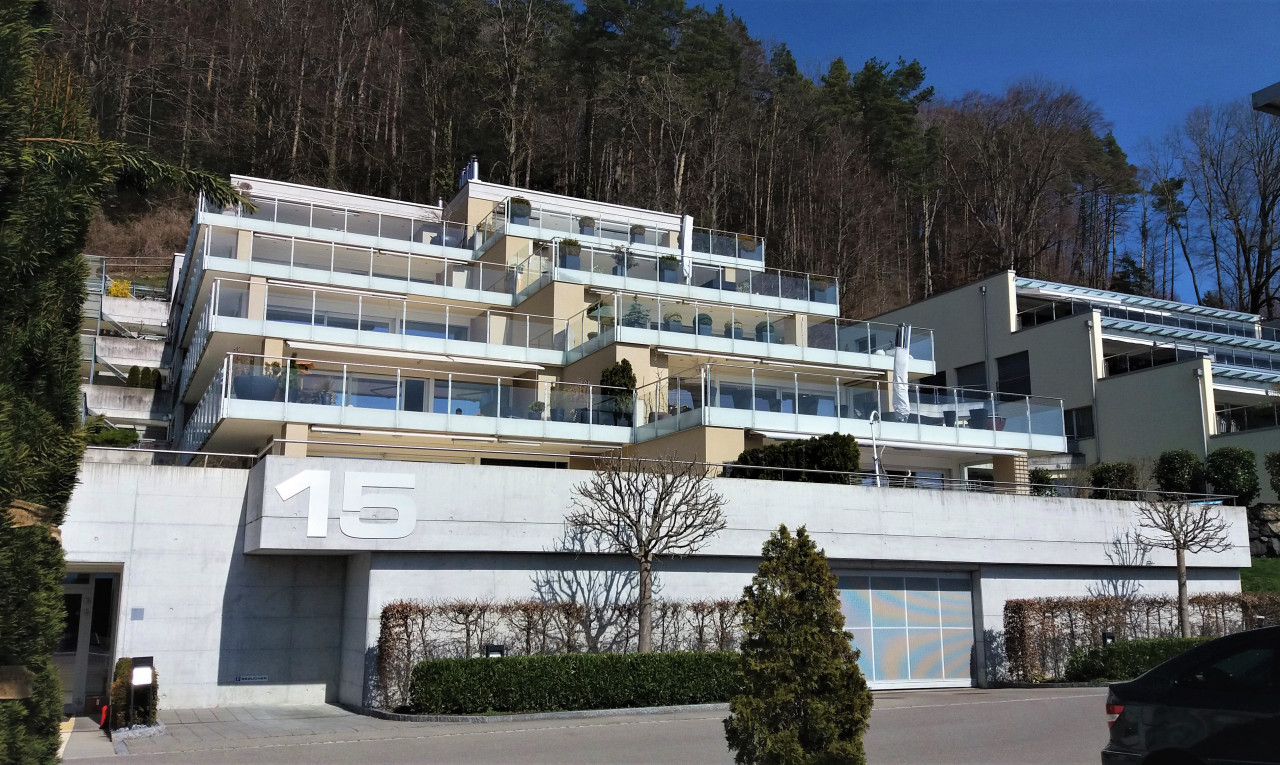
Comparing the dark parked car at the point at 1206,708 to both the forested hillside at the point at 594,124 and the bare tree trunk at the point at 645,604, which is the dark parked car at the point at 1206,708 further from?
the forested hillside at the point at 594,124

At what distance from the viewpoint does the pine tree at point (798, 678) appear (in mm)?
8734

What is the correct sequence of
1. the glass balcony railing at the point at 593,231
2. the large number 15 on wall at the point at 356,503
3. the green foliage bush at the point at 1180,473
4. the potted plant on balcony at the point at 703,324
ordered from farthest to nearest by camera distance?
the glass balcony railing at the point at 593,231 → the potted plant on balcony at the point at 703,324 → the green foliage bush at the point at 1180,473 → the large number 15 on wall at the point at 356,503

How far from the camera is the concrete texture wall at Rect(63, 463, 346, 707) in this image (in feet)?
66.2

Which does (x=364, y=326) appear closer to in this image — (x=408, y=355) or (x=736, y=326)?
(x=408, y=355)

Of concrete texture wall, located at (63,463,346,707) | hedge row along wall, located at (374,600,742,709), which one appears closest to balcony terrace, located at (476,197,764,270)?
hedge row along wall, located at (374,600,742,709)

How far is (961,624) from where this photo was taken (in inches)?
970

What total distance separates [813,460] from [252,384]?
46.5 ft

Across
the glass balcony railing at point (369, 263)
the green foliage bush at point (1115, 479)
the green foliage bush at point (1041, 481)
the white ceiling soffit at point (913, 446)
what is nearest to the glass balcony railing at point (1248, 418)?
the green foliage bush at point (1041, 481)

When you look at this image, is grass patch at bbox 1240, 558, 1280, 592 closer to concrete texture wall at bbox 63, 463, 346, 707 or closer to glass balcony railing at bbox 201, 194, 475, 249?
concrete texture wall at bbox 63, 463, 346, 707

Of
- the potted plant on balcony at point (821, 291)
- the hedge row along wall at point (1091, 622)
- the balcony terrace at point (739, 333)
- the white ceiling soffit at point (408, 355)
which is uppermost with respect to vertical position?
the potted plant on balcony at point (821, 291)

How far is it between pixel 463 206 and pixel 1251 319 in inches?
1451

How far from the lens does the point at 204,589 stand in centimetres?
2072

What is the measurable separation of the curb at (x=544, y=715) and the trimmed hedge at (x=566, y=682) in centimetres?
19

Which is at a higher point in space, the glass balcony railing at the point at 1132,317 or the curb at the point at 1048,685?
the glass balcony railing at the point at 1132,317
